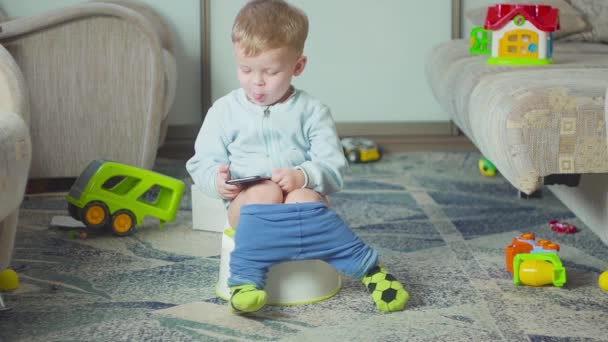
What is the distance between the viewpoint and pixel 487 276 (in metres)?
1.95

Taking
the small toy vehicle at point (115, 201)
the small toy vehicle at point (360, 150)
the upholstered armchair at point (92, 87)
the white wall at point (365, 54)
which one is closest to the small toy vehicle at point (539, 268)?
the small toy vehicle at point (115, 201)

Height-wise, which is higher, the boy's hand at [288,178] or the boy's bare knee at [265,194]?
the boy's hand at [288,178]

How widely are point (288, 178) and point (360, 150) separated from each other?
67.4 inches

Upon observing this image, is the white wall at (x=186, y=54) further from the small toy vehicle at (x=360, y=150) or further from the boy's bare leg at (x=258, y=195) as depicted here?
the boy's bare leg at (x=258, y=195)

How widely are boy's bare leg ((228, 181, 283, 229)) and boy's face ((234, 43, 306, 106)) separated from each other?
0.61 ft

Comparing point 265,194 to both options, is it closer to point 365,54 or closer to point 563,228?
point 563,228

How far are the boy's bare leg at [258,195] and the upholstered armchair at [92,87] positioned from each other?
1.01 m

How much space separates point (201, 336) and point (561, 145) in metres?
0.78

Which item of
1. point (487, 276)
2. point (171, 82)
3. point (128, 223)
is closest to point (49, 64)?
point (171, 82)

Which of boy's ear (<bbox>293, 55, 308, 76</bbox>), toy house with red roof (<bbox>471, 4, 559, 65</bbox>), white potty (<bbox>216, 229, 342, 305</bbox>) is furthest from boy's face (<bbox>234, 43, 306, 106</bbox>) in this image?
toy house with red roof (<bbox>471, 4, 559, 65</bbox>)

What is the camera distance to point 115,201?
7.79 feet

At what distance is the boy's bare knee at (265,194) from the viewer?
5.86 feet

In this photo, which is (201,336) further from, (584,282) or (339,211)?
(339,211)

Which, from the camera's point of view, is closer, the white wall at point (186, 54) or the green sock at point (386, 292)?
the green sock at point (386, 292)
